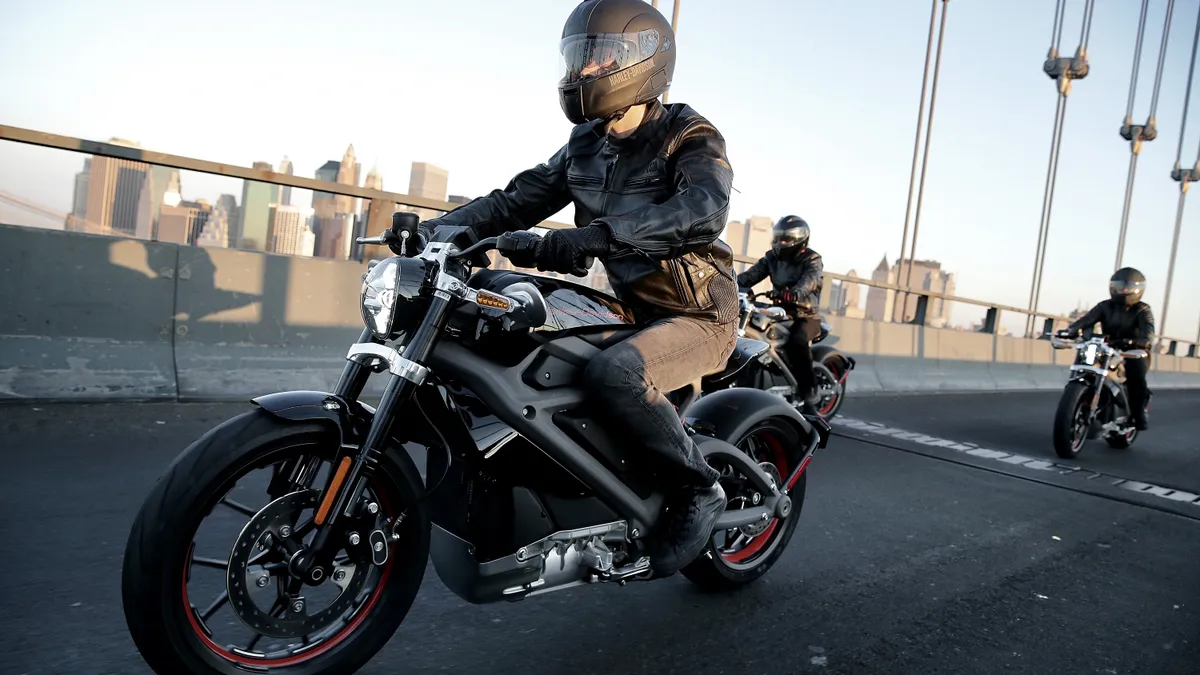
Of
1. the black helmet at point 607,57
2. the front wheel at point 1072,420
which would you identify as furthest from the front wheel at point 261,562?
the front wheel at point 1072,420

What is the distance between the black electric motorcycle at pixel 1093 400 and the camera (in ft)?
29.1

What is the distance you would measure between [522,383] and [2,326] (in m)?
4.82

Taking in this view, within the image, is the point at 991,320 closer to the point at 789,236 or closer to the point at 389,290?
the point at 789,236

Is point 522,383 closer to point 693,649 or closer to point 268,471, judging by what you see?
point 268,471

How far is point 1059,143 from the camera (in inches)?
1152

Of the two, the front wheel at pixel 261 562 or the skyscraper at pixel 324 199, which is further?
the skyscraper at pixel 324 199

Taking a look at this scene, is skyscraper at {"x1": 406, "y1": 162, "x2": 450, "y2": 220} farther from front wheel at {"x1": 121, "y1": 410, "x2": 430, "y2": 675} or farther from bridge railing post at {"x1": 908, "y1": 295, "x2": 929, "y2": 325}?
bridge railing post at {"x1": 908, "y1": 295, "x2": 929, "y2": 325}

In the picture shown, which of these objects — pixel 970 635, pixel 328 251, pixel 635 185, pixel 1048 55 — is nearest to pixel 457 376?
pixel 635 185

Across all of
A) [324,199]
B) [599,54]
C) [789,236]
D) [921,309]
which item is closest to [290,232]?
[324,199]

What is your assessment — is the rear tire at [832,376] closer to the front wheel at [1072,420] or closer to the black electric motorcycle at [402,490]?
the front wheel at [1072,420]

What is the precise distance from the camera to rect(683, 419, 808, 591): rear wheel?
365cm

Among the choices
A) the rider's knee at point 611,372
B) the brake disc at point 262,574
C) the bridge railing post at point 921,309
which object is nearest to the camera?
the brake disc at point 262,574

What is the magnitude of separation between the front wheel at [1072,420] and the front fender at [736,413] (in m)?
5.95

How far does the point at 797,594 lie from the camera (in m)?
3.83
